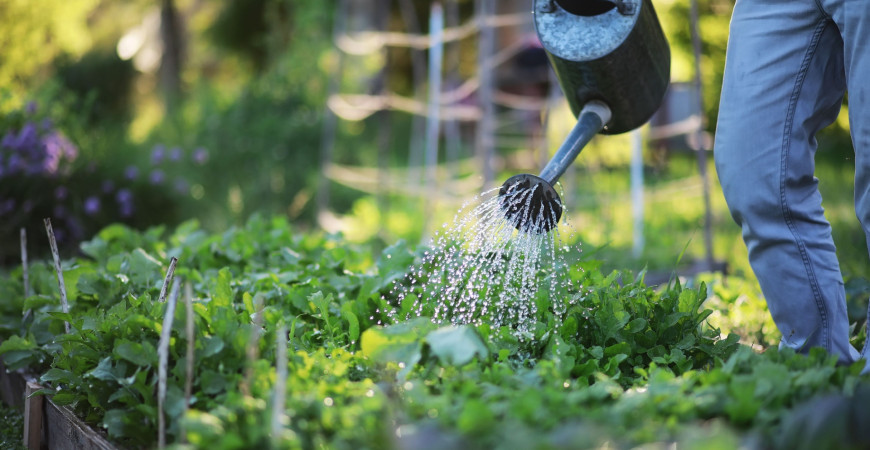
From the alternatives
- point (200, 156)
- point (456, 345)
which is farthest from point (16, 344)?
point (200, 156)

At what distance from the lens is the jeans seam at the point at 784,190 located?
1889 mm

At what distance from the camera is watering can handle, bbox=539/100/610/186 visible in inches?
78.9

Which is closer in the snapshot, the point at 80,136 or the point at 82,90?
the point at 80,136

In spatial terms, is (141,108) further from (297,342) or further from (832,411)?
(832,411)

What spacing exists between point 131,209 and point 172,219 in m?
0.38

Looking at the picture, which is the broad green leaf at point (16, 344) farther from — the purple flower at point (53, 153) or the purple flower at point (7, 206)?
the purple flower at point (53, 153)

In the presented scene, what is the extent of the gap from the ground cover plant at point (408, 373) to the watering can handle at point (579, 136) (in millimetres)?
345

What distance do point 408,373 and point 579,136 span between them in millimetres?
851

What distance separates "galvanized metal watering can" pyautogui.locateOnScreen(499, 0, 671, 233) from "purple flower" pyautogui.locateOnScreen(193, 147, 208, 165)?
3.75m

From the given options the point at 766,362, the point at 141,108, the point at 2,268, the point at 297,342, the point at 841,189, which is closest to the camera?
the point at 766,362

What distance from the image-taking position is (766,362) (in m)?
1.57

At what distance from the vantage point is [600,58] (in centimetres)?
218

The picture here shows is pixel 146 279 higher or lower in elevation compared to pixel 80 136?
lower

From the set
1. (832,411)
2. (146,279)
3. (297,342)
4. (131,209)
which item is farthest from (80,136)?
(832,411)
